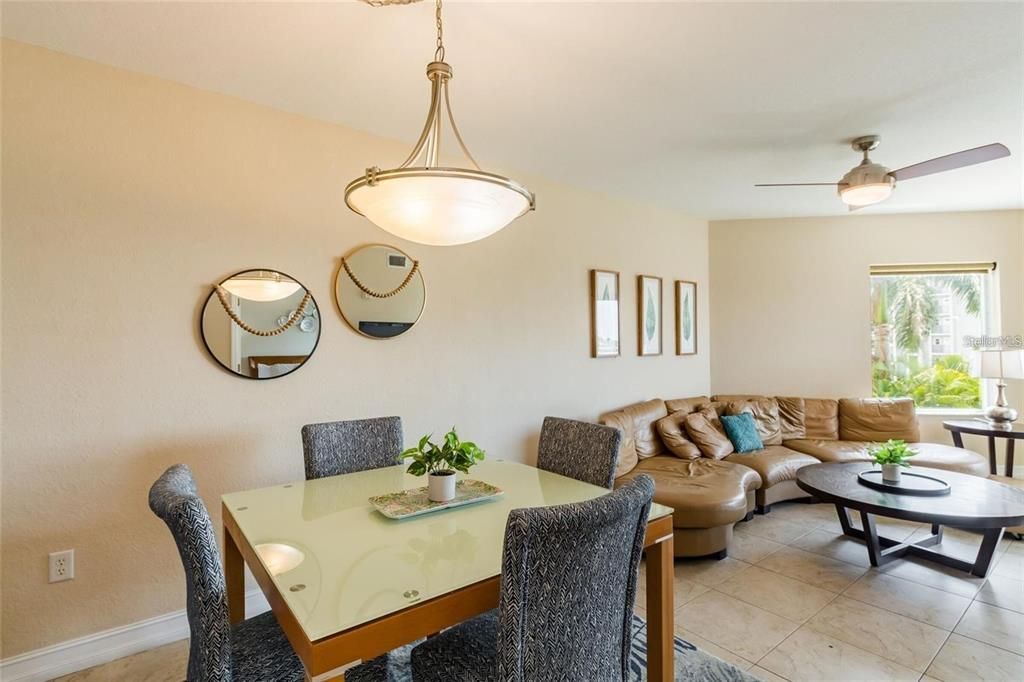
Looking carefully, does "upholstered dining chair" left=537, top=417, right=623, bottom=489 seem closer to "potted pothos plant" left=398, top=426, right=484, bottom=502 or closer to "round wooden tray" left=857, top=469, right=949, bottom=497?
"potted pothos plant" left=398, top=426, right=484, bottom=502

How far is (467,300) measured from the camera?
3.25 metres

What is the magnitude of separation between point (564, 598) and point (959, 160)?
2.93 metres

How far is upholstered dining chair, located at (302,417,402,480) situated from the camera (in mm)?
2236

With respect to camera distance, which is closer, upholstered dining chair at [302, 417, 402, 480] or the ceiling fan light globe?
upholstered dining chair at [302, 417, 402, 480]

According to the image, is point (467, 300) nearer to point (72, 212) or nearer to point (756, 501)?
point (72, 212)

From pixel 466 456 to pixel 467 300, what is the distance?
5.26 ft

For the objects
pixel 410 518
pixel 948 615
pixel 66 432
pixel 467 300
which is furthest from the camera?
pixel 467 300

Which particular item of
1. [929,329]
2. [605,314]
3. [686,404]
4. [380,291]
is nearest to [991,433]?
[929,329]

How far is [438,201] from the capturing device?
4.67ft

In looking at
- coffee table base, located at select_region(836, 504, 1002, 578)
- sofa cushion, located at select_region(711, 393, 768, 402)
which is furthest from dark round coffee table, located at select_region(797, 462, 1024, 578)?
sofa cushion, located at select_region(711, 393, 768, 402)

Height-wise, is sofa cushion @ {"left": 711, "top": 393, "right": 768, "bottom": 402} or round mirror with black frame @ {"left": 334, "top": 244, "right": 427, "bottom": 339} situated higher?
round mirror with black frame @ {"left": 334, "top": 244, "right": 427, "bottom": 339}

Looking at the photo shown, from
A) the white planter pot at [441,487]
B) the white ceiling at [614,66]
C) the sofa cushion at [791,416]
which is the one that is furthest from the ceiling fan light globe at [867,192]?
the white planter pot at [441,487]

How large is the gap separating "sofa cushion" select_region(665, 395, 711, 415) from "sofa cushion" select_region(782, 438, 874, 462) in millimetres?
811

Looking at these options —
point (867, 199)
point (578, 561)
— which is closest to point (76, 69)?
point (578, 561)
